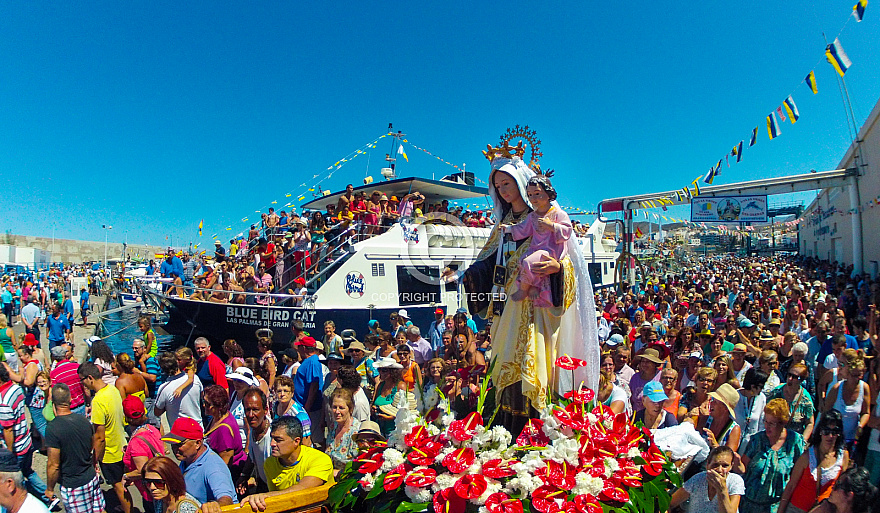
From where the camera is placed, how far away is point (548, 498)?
86.0 inches

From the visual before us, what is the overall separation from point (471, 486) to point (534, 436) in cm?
56

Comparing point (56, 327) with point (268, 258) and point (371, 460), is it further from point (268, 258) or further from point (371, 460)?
point (371, 460)

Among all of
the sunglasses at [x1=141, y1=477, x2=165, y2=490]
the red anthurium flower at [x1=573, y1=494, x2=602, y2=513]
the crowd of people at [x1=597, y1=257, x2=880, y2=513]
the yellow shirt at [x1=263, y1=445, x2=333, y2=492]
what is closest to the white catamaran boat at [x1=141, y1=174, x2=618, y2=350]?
the crowd of people at [x1=597, y1=257, x2=880, y2=513]

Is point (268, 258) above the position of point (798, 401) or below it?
above

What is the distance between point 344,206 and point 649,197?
1194 cm

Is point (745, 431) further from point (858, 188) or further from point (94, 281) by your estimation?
point (94, 281)

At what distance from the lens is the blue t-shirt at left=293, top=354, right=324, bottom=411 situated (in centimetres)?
502

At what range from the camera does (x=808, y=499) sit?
9.69 ft

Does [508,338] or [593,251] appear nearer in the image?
[508,338]

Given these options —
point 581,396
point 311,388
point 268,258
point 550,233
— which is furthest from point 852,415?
point 268,258

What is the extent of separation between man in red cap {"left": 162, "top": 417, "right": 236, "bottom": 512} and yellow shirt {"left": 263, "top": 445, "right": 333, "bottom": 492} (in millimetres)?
283

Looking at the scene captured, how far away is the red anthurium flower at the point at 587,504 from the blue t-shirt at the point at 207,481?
2.01 metres

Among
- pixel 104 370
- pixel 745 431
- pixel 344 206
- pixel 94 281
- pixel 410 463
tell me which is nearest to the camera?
pixel 410 463

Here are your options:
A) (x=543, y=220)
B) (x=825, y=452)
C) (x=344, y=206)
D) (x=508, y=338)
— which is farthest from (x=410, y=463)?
(x=344, y=206)
